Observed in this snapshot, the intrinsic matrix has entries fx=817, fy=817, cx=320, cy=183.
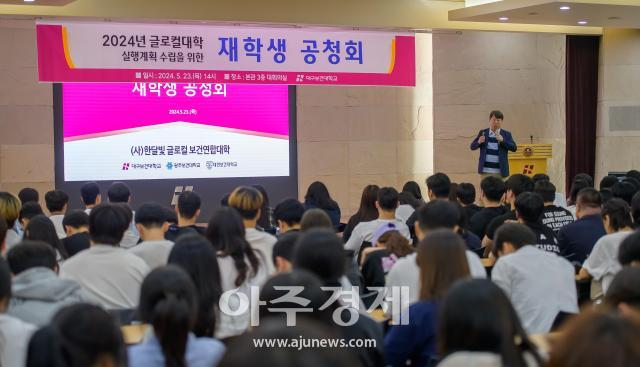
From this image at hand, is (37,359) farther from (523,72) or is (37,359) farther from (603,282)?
(523,72)

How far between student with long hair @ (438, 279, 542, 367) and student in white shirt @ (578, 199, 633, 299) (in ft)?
8.78

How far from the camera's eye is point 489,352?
82.7 inches

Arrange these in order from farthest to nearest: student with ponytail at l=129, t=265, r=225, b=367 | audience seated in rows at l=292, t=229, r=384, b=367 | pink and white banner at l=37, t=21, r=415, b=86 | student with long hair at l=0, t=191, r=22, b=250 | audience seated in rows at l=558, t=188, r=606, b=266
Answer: pink and white banner at l=37, t=21, r=415, b=86 → audience seated in rows at l=558, t=188, r=606, b=266 → student with long hair at l=0, t=191, r=22, b=250 → audience seated in rows at l=292, t=229, r=384, b=367 → student with ponytail at l=129, t=265, r=225, b=367

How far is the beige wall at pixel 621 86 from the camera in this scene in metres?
11.9

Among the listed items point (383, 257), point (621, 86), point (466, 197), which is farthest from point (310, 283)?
point (621, 86)

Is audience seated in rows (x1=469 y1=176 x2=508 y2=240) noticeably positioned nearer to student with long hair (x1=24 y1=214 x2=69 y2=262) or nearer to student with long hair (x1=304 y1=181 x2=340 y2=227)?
student with long hair (x1=304 y1=181 x2=340 y2=227)

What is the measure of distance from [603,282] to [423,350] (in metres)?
2.10

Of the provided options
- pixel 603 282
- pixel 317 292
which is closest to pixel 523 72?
pixel 603 282

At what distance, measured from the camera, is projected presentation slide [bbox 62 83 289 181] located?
32.6 feet

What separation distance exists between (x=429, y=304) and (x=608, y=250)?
2.16m

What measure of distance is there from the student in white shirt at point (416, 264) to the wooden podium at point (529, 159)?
6.77 m

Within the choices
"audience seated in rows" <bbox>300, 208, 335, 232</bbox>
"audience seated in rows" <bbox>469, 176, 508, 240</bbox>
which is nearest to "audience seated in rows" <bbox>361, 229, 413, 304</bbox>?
"audience seated in rows" <bbox>300, 208, 335, 232</bbox>

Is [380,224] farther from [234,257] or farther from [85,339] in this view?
[85,339]

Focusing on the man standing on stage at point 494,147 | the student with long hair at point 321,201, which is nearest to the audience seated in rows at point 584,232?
the student with long hair at point 321,201
